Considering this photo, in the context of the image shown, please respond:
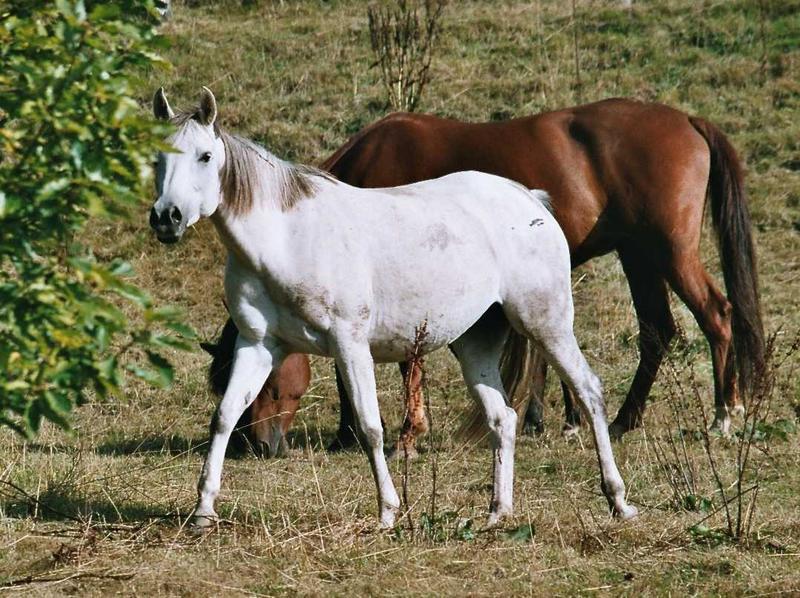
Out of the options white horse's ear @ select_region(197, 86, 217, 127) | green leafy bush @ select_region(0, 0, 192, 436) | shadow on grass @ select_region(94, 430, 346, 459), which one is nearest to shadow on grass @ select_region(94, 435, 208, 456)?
shadow on grass @ select_region(94, 430, 346, 459)

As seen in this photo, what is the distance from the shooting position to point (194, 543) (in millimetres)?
5125

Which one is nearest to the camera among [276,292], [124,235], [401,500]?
[276,292]

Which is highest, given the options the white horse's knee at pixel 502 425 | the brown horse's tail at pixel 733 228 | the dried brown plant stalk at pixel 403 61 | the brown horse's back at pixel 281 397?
the dried brown plant stalk at pixel 403 61

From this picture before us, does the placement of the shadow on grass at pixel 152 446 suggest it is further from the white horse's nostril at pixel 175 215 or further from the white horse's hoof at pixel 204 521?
the white horse's nostril at pixel 175 215

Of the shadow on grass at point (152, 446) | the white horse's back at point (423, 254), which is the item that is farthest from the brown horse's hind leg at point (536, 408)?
the white horse's back at point (423, 254)

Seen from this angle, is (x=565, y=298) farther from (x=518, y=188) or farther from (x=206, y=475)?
(x=206, y=475)

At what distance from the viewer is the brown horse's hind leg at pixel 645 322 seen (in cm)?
865

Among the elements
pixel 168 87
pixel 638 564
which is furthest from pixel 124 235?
pixel 638 564

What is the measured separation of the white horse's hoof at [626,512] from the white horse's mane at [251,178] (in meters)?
1.99

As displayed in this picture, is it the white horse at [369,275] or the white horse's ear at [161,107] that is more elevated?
the white horse's ear at [161,107]

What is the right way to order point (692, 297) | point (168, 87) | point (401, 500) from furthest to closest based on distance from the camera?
point (168, 87)
point (692, 297)
point (401, 500)

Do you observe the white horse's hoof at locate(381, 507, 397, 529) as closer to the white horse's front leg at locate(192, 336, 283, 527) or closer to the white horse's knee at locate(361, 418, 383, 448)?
the white horse's knee at locate(361, 418, 383, 448)

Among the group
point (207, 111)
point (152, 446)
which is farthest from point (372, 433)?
point (152, 446)

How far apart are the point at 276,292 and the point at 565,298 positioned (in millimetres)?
1469
